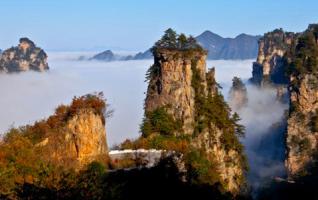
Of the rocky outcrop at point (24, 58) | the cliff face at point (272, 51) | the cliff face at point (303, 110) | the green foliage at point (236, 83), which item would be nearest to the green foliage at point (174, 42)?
the cliff face at point (303, 110)

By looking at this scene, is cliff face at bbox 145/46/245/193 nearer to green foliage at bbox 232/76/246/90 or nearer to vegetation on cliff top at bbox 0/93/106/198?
vegetation on cliff top at bbox 0/93/106/198

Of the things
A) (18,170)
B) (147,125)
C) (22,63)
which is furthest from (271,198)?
(22,63)

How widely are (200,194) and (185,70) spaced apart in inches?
685

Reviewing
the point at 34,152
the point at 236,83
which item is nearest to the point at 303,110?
the point at 34,152

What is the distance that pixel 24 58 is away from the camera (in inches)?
5576

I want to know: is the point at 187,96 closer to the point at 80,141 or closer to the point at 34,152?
the point at 80,141

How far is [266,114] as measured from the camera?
12606 centimetres

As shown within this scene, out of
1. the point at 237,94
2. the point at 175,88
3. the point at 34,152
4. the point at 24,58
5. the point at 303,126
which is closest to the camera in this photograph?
the point at 34,152

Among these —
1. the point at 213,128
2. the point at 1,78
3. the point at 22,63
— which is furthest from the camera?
the point at 1,78

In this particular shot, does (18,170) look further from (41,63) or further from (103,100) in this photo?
(41,63)

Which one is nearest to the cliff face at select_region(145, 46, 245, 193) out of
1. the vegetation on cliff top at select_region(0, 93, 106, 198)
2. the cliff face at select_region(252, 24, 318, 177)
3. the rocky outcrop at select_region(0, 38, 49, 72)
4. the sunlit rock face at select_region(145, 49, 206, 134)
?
the sunlit rock face at select_region(145, 49, 206, 134)

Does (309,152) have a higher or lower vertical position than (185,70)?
lower

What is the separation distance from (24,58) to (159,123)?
10024cm

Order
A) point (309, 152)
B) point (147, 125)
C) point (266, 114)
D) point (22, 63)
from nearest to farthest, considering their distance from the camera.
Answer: point (147, 125), point (309, 152), point (266, 114), point (22, 63)
